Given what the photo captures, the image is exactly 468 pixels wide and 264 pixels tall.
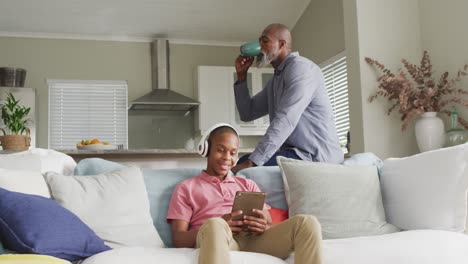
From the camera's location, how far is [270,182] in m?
2.71

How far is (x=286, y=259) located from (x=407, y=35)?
310 centimetres

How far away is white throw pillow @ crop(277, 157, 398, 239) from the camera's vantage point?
255 cm

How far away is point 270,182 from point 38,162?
1037mm

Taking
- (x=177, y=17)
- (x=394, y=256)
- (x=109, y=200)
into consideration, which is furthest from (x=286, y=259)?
(x=177, y=17)

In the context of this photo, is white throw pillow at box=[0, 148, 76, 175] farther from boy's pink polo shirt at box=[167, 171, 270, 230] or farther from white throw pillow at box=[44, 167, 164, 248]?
boy's pink polo shirt at box=[167, 171, 270, 230]

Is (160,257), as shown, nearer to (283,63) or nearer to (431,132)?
(283,63)

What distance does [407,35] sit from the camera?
475 cm

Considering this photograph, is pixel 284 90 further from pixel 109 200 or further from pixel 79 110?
pixel 79 110

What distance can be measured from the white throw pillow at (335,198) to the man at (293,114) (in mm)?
281

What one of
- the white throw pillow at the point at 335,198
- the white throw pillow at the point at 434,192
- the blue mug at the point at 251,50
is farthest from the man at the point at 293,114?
the white throw pillow at the point at 434,192

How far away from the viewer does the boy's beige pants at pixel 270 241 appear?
1.91 meters

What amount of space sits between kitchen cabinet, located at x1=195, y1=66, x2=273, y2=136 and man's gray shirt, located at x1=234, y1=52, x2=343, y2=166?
13.3 ft

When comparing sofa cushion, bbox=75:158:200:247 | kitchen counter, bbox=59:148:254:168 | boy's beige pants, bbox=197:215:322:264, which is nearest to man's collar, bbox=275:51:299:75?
sofa cushion, bbox=75:158:200:247

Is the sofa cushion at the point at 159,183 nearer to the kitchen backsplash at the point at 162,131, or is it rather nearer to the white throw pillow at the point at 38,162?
the white throw pillow at the point at 38,162
